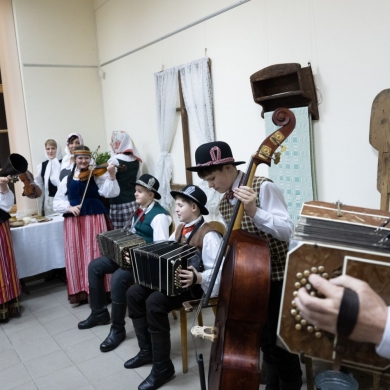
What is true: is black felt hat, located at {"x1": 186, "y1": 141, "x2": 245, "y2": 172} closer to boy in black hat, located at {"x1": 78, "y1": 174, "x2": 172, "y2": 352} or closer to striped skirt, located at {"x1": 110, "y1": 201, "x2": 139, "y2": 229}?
boy in black hat, located at {"x1": 78, "y1": 174, "x2": 172, "y2": 352}

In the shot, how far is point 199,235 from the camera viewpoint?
2.32 m

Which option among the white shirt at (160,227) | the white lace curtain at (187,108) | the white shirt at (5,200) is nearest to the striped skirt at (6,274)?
the white shirt at (5,200)

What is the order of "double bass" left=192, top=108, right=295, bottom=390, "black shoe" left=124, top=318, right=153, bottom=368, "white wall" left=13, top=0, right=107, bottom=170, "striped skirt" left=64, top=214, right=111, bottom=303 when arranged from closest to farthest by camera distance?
"double bass" left=192, top=108, right=295, bottom=390 < "black shoe" left=124, top=318, right=153, bottom=368 < "striped skirt" left=64, top=214, right=111, bottom=303 < "white wall" left=13, top=0, right=107, bottom=170

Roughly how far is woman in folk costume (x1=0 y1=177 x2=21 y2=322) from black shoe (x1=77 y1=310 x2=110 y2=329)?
67cm

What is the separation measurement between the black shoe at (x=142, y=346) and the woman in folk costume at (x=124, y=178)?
147cm

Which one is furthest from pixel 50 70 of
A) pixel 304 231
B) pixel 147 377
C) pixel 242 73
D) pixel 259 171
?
pixel 304 231

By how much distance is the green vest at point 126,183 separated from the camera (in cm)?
387

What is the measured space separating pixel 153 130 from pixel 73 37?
5.64 ft

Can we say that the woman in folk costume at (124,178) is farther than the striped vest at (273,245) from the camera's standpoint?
Yes

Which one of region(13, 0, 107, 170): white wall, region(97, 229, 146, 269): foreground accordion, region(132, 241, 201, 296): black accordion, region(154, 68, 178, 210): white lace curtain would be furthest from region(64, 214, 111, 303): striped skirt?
region(13, 0, 107, 170): white wall

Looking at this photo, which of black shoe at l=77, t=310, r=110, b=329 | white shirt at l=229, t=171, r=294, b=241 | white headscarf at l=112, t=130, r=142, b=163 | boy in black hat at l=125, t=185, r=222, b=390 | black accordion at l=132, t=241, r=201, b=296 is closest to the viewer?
white shirt at l=229, t=171, r=294, b=241

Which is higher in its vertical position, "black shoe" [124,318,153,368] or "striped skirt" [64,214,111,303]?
"striped skirt" [64,214,111,303]

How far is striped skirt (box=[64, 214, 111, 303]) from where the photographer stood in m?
3.49

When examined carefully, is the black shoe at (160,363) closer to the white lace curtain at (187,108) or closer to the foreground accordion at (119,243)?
the foreground accordion at (119,243)
